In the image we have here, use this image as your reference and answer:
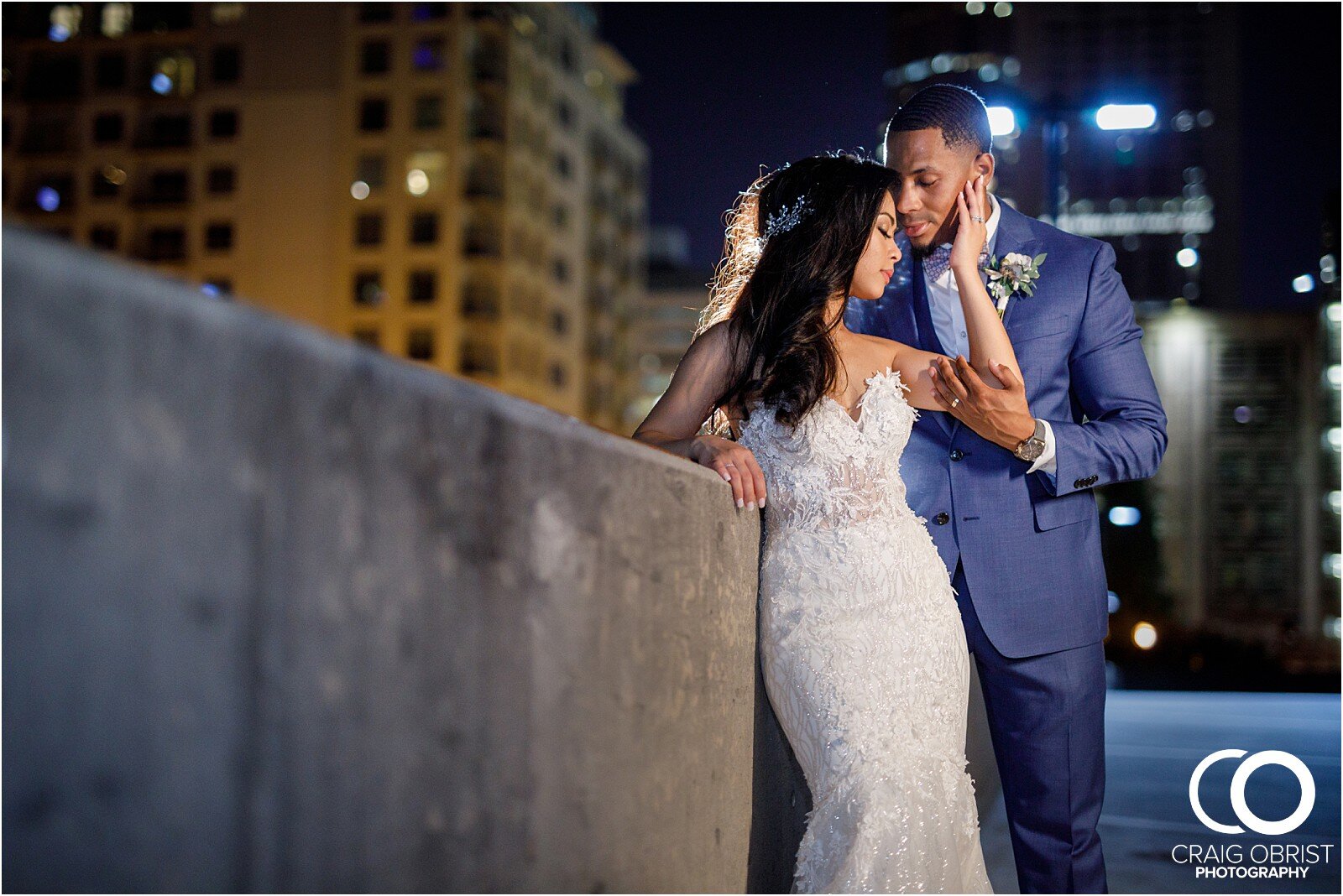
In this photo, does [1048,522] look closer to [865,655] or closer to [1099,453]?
[1099,453]

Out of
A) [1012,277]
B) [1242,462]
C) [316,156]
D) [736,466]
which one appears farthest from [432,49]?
[1242,462]

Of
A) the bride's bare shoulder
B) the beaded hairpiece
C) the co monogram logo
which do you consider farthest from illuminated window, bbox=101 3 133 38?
the bride's bare shoulder

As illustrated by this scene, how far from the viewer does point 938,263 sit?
3.89 meters

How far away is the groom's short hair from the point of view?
3822 millimetres

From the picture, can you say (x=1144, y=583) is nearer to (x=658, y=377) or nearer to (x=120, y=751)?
(x=658, y=377)

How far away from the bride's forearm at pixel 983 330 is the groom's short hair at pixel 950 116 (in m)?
0.65

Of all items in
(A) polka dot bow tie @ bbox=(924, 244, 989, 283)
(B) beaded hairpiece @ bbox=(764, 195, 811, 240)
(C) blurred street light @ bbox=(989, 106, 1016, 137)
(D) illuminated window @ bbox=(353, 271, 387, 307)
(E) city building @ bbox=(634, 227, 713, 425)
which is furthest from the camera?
(E) city building @ bbox=(634, 227, 713, 425)

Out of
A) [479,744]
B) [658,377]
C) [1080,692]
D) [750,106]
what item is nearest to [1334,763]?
[1080,692]

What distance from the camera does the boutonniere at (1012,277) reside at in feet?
11.8

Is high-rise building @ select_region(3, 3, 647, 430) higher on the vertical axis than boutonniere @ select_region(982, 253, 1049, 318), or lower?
higher

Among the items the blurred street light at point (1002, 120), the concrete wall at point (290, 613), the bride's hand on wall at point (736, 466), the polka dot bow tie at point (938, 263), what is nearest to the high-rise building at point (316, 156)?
the blurred street light at point (1002, 120)

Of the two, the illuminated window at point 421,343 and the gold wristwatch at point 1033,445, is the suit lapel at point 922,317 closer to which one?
the gold wristwatch at point 1033,445

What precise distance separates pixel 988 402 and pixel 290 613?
226 cm

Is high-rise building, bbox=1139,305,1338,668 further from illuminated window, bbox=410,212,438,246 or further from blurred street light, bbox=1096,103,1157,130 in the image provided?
blurred street light, bbox=1096,103,1157,130
